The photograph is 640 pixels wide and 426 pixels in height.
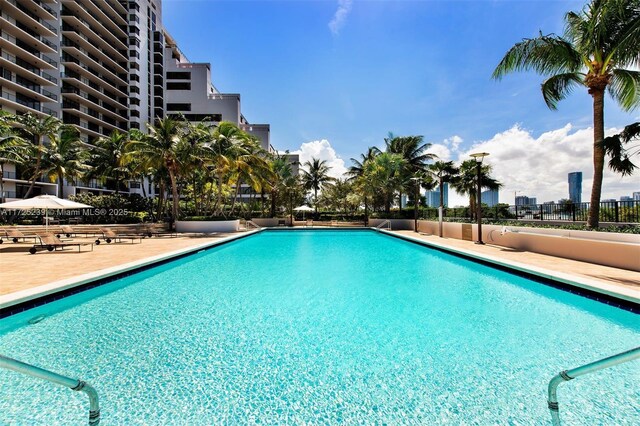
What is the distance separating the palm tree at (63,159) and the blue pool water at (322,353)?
28.0 metres

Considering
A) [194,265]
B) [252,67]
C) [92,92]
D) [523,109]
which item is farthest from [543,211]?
[92,92]

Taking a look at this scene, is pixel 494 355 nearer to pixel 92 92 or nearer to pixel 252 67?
pixel 252 67

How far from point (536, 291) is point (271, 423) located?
682cm

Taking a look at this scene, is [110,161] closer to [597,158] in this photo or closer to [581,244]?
[581,244]

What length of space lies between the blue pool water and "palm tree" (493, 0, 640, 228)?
24.0ft

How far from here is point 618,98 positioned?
1125cm

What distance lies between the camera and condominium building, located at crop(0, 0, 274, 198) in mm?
34375

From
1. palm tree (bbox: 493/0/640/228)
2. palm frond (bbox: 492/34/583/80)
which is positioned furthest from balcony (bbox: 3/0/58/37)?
palm tree (bbox: 493/0/640/228)

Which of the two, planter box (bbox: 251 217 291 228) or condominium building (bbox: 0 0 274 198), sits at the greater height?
condominium building (bbox: 0 0 274 198)

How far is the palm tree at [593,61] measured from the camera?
29.1 ft

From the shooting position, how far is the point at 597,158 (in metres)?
10.0

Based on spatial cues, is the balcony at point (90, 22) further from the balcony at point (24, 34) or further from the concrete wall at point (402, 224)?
the concrete wall at point (402, 224)

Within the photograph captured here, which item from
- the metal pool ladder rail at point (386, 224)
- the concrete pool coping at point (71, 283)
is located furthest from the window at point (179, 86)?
the concrete pool coping at point (71, 283)

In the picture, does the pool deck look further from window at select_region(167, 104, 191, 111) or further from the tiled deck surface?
window at select_region(167, 104, 191, 111)
